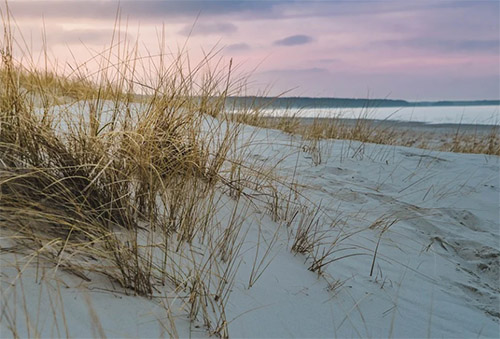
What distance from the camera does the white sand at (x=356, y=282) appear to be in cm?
135

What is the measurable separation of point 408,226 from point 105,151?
191 centimetres

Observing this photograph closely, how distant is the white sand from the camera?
4.44 feet

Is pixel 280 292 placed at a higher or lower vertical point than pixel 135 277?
lower

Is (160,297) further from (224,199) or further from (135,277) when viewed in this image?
(224,199)

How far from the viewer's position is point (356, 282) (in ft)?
6.51

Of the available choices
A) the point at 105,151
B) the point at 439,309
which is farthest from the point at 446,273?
the point at 105,151

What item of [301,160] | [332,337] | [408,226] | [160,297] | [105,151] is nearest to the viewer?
[160,297]

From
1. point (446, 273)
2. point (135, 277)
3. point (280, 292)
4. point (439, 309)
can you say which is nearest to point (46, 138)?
point (135, 277)

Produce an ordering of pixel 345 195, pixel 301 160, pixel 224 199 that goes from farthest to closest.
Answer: pixel 301 160 < pixel 345 195 < pixel 224 199

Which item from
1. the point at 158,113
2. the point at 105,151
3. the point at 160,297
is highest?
the point at 158,113

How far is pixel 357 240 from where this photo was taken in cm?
242

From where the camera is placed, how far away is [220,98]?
2.94 meters

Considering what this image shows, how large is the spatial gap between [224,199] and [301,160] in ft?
5.77

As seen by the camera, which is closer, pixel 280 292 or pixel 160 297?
pixel 160 297
